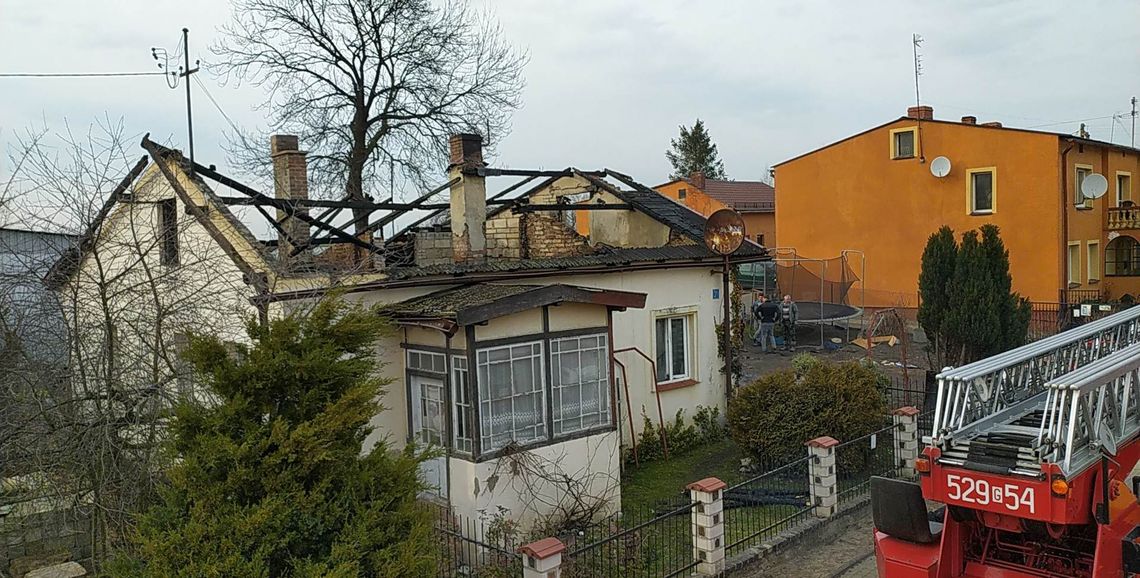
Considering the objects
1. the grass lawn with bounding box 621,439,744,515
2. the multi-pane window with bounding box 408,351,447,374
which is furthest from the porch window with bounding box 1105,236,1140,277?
the multi-pane window with bounding box 408,351,447,374

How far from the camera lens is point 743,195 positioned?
42344 mm

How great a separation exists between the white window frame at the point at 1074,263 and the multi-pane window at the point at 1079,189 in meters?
1.23

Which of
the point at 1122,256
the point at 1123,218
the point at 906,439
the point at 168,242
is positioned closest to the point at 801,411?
the point at 906,439

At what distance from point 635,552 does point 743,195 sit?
3566 centimetres

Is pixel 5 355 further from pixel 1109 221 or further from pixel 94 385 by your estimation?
pixel 1109 221

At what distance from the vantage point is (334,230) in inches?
422

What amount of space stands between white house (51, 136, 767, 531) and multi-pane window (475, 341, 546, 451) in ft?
0.04

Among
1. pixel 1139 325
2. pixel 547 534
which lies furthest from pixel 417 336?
pixel 1139 325

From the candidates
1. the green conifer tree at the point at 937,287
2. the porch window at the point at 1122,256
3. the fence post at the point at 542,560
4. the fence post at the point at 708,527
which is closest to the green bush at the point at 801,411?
the fence post at the point at 708,527

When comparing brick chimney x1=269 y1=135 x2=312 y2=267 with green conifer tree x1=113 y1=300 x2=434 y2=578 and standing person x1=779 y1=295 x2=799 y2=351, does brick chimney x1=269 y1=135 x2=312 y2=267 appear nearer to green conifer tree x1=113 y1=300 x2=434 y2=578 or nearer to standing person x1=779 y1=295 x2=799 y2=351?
green conifer tree x1=113 y1=300 x2=434 y2=578

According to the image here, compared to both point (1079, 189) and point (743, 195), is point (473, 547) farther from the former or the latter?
point (743, 195)

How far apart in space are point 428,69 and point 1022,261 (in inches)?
748

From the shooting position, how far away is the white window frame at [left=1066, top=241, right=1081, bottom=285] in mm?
26000

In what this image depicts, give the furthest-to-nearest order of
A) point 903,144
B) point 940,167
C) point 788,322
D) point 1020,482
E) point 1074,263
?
point 903,144 < point 1074,263 < point 940,167 < point 788,322 < point 1020,482
